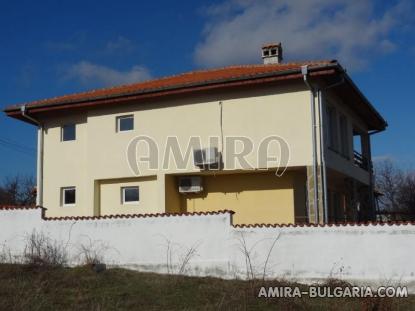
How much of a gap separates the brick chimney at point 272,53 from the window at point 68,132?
7.29 metres

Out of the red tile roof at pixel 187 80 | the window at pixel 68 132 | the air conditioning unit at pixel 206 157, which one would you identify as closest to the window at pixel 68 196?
the window at pixel 68 132

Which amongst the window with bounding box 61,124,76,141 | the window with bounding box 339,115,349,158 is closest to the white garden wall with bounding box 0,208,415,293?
the window with bounding box 61,124,76,141

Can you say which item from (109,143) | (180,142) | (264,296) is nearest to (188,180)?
(180,142)

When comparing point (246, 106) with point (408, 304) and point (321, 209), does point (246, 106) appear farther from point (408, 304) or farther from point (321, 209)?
point (408, 304)

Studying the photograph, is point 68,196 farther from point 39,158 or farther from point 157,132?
point 157,132

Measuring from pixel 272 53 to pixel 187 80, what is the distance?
176 inches

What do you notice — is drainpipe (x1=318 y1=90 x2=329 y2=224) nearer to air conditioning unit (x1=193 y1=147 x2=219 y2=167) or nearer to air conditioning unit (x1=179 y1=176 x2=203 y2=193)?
air conditioning unit (x1=193 y1=147 x2=219 y2=167)

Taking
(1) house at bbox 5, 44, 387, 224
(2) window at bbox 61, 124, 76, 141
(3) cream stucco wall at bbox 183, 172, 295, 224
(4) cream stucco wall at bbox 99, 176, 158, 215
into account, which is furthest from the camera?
(2) window at bbox 61, 124, 76, 141

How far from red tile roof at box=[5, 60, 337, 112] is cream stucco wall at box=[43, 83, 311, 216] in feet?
1.81

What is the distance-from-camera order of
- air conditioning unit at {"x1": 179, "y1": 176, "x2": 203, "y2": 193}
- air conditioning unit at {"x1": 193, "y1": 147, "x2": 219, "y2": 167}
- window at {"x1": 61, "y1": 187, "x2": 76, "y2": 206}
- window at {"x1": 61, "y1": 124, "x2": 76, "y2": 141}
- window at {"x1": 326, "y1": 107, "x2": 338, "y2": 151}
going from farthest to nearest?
1. window at {"x1": 61, "y1": 124, "x2": 76, "y2": 141}
2. window at {"x1": 61, "y1": 187, "x2": 76, "y2": 206}
3. window at {"x1": 326, "y1": 107, "x2": 338, "y2": 151}
4. air conditioning unit at {"x1": 179, "y1": 176, "x2": 203, "y2": 193}
5. air conditioning unit at {"x1": 193, "y1": 147, "x2": 219, "y2": 167}

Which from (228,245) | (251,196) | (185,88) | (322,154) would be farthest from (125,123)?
(228,245)

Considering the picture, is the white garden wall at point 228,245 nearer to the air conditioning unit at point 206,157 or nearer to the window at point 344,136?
the air conditioning unit at point 206,157

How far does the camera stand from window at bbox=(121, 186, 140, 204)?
17109 millimetres

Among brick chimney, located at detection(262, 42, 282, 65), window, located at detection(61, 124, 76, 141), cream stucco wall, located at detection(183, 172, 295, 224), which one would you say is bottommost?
cream stucco wall, located at detection(183, 172, 295, 224)
